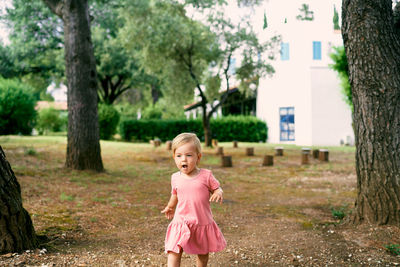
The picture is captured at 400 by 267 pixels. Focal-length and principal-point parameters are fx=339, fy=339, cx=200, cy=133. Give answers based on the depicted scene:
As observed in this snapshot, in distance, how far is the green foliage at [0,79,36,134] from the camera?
20.3 m

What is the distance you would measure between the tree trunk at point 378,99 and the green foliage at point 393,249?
1.50 ft

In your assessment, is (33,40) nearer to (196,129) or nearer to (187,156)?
(196,129)

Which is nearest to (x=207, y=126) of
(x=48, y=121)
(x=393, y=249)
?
(x=393, y=249)

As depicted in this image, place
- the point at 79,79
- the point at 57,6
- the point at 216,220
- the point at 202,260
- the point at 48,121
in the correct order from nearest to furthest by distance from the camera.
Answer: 1. the point at 202,260
2. the point at 216,220
3. the point at 79,79
4. the point at 57,6
5. the point at 48,121

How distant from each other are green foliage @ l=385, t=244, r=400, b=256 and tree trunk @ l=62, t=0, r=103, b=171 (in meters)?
7.33


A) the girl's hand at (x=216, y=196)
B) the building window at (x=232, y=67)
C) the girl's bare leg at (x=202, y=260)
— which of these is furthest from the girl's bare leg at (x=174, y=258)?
the building window at (x=232, y=67)

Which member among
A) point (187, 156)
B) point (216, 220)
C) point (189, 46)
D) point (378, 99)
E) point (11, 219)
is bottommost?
point (216, 220)

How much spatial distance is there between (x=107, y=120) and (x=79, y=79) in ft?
55.5

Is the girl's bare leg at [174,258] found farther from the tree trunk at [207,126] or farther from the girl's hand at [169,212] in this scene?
the tree trunk at [207,126]

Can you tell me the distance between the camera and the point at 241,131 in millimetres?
27266

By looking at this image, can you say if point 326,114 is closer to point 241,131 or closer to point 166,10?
point 241,131

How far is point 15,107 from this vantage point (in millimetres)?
20797

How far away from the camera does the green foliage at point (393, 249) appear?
142 inches

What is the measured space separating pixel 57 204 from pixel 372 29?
219 inches
